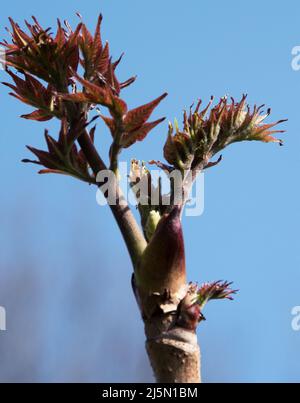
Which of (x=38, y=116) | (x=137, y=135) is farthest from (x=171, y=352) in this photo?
(x=38, y=116)

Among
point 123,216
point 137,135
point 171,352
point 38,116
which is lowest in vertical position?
point 171,352

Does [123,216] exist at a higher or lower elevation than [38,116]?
lower

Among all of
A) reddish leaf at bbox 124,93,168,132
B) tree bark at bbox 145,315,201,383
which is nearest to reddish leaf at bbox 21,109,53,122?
reddish leaf at bbox 124,93,168,132

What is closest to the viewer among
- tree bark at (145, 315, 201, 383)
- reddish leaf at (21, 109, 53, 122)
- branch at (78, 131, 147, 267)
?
tree bark at (145, 315, 201, 383)

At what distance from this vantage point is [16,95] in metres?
1.79

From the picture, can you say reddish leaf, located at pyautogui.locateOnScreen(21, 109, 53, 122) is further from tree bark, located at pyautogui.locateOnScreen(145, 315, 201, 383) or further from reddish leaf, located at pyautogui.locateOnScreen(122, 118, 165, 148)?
tree bark, located at pyautogui.locateOnScreen(145, 315, 201, 383)

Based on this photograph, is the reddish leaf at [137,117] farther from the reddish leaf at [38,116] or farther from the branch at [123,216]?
the reddish leaf at [38,116]

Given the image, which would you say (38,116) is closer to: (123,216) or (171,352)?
(123,216)

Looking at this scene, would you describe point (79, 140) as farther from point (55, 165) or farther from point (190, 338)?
point (190, 338)

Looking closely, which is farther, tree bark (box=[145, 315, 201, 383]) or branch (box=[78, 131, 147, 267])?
branch (box=[78, 131, 147, 267])

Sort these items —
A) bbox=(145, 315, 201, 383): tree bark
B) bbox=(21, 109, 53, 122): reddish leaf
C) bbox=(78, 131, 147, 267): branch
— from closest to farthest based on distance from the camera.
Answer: bbox=(145, 315, 201, 383): tree bark
bbox=(78, 131, 147, 267): branch
bbox=(21, 109, 53, 122): reddish leaf

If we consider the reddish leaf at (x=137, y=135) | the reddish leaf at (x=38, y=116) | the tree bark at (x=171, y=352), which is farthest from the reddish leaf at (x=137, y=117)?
the tree bark at (x=171, y=352)
